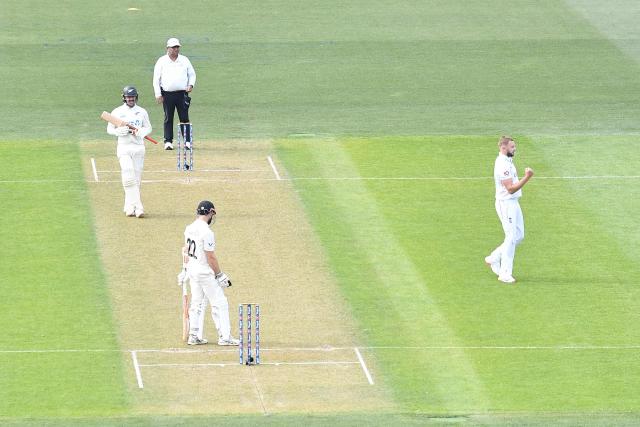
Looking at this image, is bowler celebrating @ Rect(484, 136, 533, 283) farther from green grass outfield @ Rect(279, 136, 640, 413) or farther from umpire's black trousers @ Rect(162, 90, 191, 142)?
umpire's black trousers @ Rect(162, 90, 191, 142)

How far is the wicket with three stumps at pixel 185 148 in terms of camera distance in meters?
34.8

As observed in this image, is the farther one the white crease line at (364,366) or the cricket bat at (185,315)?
the cricket bat at (185,315)

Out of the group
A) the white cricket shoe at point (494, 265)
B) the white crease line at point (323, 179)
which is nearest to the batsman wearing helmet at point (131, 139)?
the white crease line at point (323, 179)

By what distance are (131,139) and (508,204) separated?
7.27 m

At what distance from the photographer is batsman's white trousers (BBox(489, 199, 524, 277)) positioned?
28469mm

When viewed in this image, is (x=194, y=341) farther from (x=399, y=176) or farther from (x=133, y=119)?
(x=399, y=176)

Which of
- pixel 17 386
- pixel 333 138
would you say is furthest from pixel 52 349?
pixel 333 138

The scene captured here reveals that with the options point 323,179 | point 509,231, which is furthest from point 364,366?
point 323,179

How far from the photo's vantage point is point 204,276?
2519 cm

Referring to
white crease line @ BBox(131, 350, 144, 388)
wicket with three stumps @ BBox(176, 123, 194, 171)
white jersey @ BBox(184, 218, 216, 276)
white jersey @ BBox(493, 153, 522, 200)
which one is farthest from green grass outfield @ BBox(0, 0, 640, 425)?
wicket with three stumps @ BBox(176, 123, 194, 171)

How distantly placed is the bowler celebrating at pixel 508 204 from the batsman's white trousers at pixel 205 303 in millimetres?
5404

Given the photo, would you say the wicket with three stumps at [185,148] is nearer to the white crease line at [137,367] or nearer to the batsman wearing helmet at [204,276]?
the batsman wearing helmet at [204,276]

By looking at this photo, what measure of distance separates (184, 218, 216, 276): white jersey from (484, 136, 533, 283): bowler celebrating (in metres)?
5.61

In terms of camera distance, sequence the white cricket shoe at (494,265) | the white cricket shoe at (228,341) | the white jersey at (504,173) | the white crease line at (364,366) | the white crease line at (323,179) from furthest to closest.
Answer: the white crease line at (323,179) < the white cricket shoe at (494,265) < the white jersey at (504,173) < the white cricket shoe at (228,341) < the white crease line at (364,366)
